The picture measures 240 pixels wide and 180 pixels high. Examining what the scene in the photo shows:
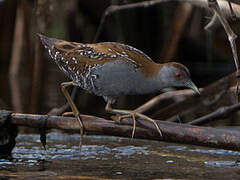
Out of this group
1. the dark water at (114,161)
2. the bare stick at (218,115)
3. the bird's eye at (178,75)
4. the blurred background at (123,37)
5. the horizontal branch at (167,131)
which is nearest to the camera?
the horizontal branch at (167,131)

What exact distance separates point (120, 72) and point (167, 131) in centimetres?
60

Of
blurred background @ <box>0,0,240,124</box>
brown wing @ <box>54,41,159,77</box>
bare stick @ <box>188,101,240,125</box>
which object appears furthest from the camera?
blurred background @ <box>0,0,240,124</box>

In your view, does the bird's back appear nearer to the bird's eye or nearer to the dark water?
the bird's eye

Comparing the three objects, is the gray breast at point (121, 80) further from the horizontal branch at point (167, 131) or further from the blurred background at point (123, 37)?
the blurred background at point (123, 37)

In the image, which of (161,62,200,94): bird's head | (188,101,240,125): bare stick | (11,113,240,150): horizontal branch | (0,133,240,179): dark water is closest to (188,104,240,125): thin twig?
(188,101,240,125): bare stick

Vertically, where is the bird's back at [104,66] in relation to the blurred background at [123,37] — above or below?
below

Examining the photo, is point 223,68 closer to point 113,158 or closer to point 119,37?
point 119,37

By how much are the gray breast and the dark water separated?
1.72 feet

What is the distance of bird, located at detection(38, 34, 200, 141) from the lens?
4008 mm

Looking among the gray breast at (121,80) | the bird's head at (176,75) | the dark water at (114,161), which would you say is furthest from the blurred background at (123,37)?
the bird's head at (176,75)

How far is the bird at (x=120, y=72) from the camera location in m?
4.01

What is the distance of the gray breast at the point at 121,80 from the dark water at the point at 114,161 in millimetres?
523

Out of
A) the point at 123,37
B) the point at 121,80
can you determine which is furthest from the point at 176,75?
the point at 123,37

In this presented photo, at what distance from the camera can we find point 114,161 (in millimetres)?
4250
